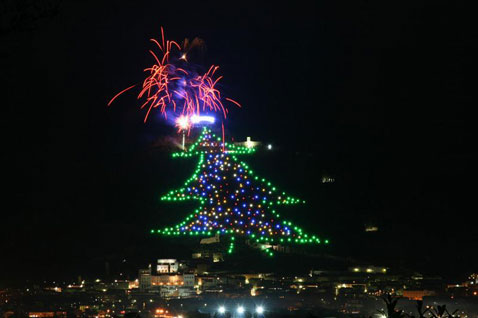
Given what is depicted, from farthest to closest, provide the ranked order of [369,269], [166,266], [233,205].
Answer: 1. [233,205]
2. [369,269]
3. [166,266]

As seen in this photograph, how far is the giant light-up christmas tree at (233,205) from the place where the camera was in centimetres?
3344

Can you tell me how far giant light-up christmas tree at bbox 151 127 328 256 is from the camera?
3344cm

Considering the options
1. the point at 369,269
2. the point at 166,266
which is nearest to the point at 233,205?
the point at 166,266

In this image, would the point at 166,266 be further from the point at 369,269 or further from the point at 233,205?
the point at 369,269

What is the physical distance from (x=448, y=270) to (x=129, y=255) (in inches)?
583

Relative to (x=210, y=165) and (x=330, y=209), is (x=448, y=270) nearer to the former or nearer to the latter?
(x=330, y=209)

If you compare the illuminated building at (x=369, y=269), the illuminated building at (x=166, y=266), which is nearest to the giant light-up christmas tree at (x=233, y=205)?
the illuminated building at (x=166, y=266)

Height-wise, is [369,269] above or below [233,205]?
below

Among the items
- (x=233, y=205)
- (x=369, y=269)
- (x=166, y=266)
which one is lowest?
(x=369, y=269)

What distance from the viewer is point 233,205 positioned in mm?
35875

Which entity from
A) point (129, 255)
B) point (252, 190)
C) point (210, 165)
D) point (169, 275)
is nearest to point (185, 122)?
point (210, 165)

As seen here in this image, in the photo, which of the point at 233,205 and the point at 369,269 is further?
the point at 233,205

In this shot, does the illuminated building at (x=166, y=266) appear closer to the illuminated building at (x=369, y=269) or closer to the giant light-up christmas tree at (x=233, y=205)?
the giant light-up christmas tree at (x=233, y=205)

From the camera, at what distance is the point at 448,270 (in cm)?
3428
